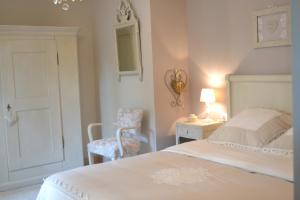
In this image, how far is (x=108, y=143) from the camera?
4.12m

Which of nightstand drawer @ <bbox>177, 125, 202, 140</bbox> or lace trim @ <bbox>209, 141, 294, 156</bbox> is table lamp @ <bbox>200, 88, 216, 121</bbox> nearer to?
nightstand drawer @ <bbox>177, 125, 202, 140</bbox>

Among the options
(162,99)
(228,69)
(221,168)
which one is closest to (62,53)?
(162,99)

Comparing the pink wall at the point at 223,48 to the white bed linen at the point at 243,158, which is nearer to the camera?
the white bed linen at the point at 243,158

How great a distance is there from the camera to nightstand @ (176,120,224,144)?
150 inches

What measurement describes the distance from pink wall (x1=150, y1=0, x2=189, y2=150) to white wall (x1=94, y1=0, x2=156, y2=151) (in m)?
0.07

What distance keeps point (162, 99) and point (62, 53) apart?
143cm

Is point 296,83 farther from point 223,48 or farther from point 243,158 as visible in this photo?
point 223,48

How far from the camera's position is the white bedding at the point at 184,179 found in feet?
6.52

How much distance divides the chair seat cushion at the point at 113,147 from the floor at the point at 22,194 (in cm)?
82

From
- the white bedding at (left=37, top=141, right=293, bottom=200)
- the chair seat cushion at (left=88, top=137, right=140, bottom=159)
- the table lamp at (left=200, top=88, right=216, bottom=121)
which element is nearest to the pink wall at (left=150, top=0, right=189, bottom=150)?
the chair seat cushion at (left=88, top=137, right=140, bottom=159)

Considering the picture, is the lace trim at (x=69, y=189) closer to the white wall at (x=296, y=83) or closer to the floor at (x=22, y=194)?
the white wall at (x=296, y=83)

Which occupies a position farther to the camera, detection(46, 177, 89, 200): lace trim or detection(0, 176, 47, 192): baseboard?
detection(0, 176, 47, 192): baseboard

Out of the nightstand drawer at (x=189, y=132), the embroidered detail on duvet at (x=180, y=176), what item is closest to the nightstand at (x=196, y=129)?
the nightstand drawer at (x=189, y=132)

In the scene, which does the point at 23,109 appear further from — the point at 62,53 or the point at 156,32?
the point at 156,32
